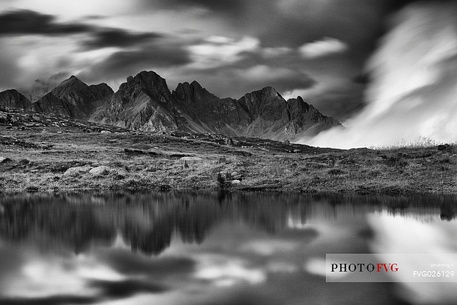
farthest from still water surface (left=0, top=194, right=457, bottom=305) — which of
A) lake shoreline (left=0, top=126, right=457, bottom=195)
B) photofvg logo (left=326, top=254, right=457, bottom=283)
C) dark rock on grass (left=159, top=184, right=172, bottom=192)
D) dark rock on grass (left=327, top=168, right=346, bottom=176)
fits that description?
dark rock on grass (left=327, top=168, right=346, bottom=176)

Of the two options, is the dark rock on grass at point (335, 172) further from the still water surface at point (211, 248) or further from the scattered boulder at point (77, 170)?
the scattered boulder at point (77, 170)

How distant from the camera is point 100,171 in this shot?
191 ft

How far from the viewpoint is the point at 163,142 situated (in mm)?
149250

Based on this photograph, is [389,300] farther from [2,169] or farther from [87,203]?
[2,169]

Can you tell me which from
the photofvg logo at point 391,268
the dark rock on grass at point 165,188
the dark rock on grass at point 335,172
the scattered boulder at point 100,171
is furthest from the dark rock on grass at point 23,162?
the photofvg logo at point 391,268

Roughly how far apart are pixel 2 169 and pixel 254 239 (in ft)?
176

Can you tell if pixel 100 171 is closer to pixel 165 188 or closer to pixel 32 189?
pixel 32 189

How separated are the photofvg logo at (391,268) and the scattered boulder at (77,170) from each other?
4904 cm

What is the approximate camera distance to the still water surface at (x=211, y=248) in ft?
42.6

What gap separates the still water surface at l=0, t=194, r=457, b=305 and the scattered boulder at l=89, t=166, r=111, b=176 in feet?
72.7

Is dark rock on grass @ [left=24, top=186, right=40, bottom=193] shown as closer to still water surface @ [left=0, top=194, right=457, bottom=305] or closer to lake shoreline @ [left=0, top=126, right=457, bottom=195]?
lake shoreline @ [left=0, top=126, right=457, bottom=195]

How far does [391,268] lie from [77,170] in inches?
2077

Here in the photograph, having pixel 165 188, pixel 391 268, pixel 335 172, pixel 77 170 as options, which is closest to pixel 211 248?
pixel 391 268

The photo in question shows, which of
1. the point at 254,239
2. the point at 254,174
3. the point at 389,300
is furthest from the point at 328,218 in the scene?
the point at 254,174
